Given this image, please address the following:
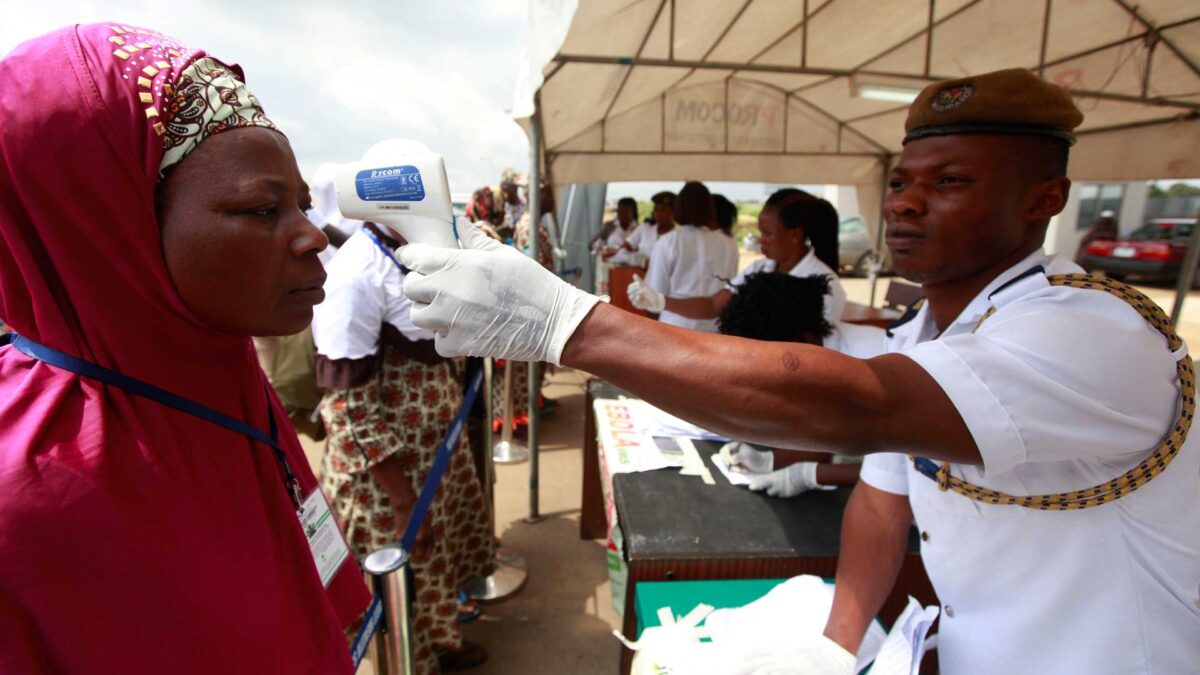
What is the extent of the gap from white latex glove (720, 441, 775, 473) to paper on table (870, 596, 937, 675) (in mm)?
721

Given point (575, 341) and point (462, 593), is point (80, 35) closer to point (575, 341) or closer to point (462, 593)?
point (575, 341)

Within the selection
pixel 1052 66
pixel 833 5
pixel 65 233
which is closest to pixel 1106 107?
pixel 1052 66

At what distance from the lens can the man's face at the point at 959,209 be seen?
3.71 ft

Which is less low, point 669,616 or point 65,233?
point 65,233

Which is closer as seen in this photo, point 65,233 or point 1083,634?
point 65,233

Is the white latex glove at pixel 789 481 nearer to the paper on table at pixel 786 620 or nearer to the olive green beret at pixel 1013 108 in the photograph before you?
the paper on table at pixel 786 620

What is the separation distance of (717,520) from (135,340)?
4.93 ft

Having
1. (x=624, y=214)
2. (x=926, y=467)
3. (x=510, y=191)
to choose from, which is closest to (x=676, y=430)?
(x=926, y=467)

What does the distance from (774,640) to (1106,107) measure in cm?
471

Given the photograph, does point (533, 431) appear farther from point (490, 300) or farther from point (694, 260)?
point (490, 300)

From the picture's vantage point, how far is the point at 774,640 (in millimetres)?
1321

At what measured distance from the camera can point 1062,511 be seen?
1.02 meters

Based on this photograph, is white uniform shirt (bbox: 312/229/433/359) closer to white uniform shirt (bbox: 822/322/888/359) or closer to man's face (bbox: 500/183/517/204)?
Result: white uniform shirt (bbox: 822/322/888/359)

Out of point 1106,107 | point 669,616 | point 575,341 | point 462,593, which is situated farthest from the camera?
point 1106,107
